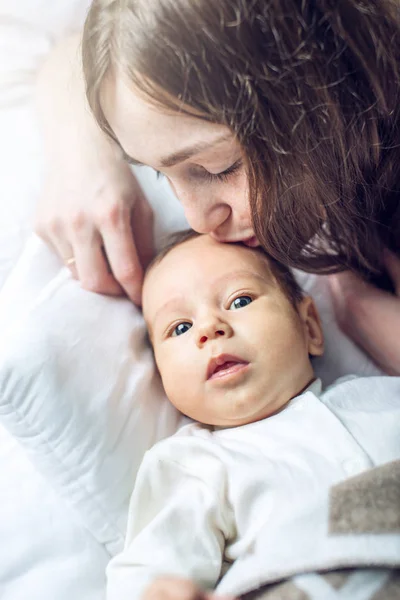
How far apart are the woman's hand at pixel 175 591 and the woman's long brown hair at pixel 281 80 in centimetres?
37

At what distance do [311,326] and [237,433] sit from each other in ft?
0.60

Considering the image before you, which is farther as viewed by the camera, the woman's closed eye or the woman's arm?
the woman's arm

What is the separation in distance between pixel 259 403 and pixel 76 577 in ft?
0.93

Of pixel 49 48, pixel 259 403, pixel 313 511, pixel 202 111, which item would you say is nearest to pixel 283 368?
pixel 259 403

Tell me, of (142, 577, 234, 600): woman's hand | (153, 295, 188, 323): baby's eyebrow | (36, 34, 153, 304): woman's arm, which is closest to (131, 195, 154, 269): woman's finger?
(36, 34, 153, 304): woman's arm

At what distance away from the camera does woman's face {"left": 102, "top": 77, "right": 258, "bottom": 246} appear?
0.56 meters

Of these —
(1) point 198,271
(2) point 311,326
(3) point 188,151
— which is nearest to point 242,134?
(3) point 188,151

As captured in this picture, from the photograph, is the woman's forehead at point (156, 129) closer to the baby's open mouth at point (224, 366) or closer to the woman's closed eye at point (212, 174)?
the woman's closed eye at point (212, 174)

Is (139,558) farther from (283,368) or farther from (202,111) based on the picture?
(202,111)

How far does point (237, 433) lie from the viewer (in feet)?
2.28

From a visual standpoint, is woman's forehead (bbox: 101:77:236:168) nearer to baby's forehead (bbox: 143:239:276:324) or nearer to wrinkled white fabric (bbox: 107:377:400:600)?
baby's forehead (bbox: 143:239:276:324)

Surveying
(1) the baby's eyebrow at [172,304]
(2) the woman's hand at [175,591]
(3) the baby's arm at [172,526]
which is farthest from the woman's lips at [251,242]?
(2) the woman's hand at [175,591]

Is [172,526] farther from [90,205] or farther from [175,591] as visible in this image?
[90,205]

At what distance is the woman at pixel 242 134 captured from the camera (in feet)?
1.67
